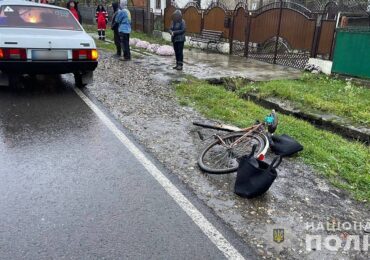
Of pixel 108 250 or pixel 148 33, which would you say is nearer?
pixel 108 250

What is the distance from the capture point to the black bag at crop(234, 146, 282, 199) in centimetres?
376

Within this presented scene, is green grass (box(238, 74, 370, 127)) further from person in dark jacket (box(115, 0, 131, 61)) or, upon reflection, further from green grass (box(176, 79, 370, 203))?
person in dark jacket (box(115, 0, 131, 61))

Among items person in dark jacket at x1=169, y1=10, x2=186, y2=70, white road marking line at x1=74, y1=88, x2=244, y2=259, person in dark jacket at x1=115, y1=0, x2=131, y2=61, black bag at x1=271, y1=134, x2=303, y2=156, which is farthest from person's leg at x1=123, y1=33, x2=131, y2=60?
black bag at x1=271, y1=134, x2=303, y2=156

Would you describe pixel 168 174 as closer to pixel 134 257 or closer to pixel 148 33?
pixel 134 257

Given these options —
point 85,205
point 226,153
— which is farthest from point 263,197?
point 85,205

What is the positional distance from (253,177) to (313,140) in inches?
87.4

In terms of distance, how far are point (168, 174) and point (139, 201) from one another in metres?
0.71

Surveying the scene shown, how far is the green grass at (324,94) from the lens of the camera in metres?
6.97

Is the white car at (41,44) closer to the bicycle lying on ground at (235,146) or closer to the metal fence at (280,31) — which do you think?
the bicycle lying on ground at (235,146)

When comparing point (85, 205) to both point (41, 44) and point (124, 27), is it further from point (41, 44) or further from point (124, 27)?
point (124, 27)

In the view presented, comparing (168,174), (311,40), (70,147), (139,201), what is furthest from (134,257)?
(311,40)

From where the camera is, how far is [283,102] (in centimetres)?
775

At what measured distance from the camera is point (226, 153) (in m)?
4.73

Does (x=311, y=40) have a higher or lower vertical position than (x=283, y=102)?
higher
